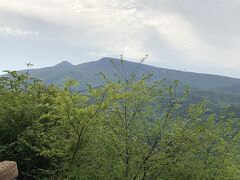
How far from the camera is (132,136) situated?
2109cm

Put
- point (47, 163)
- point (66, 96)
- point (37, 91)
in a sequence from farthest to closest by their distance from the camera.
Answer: point (37, 91) → point (47, 163) → point (66, 96)

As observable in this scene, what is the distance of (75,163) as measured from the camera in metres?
20.4

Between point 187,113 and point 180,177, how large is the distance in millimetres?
3816

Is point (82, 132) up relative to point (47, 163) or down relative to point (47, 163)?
up

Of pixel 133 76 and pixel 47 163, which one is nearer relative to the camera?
pixel 133 76

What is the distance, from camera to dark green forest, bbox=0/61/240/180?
1991 centimetres

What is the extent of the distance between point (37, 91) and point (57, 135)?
10118mm

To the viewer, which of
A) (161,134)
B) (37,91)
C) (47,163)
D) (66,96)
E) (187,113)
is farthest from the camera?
(37,91)

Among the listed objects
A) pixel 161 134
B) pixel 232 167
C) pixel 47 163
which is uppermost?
pixel 161 134

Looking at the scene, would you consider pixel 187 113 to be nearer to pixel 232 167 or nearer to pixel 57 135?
pixel 232 167

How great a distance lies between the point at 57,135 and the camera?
21531 mm

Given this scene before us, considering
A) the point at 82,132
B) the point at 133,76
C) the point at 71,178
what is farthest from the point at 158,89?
the point at 71,178

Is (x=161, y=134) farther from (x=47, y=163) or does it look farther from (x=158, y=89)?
(x=47, y=163)

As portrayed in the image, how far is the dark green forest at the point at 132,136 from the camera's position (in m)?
19.9
